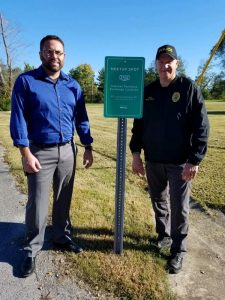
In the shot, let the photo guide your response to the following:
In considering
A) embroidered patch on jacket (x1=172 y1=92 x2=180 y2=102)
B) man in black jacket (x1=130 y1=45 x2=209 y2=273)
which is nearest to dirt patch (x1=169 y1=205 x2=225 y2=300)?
man in black jacket (x1=130 y1=45 x2=209 y2=273)

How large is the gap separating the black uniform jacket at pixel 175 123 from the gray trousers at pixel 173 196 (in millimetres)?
120

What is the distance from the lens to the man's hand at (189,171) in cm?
338

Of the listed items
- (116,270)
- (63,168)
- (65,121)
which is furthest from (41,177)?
(116,270)

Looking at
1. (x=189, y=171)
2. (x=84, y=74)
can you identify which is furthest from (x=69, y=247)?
(x=84, y=74)

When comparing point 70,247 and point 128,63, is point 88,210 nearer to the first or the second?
point 70,247

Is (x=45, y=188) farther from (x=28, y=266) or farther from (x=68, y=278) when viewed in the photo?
(x=68, y=278)

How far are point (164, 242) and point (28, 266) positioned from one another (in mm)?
1507

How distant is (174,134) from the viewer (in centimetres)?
346

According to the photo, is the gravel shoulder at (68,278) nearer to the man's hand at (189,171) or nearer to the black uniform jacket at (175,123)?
the man's hand at (189,171)

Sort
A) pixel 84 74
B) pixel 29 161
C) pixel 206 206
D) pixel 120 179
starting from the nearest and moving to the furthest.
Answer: pixel 29 161 → pixel 120 179 → pixel 206 206 → pixel 84 74

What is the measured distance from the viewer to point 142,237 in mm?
4246

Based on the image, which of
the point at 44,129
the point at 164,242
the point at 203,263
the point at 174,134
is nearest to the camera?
the point at 44,129

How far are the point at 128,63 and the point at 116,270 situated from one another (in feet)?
6.40

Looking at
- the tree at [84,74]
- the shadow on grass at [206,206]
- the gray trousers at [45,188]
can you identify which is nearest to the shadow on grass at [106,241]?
the gray trousers at [45,188]
